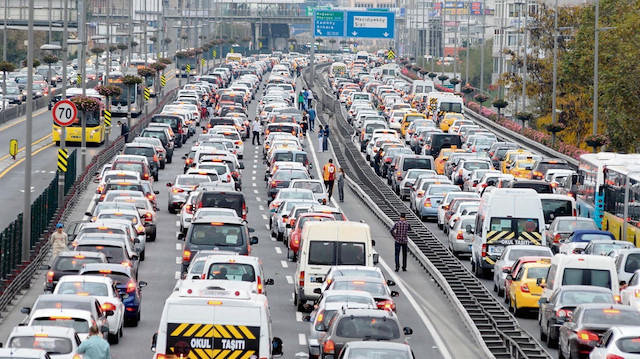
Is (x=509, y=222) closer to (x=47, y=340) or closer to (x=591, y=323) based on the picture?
(x=591, y=323)

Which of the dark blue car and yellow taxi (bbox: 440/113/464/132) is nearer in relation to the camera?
the dark blue car

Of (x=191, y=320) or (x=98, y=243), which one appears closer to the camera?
(x=191, y=320)

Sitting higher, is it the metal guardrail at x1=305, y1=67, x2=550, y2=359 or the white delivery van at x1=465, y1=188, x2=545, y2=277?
the white delivery van at x1=465, y1=188, x2=545, y2=277

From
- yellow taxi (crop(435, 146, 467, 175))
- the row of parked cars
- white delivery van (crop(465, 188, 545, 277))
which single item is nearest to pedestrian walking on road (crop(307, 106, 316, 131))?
the row of parked cars

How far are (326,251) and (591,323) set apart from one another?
8.25 metres

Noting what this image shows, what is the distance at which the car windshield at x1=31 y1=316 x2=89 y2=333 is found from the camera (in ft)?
80.6

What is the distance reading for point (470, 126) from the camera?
80875 millimetres

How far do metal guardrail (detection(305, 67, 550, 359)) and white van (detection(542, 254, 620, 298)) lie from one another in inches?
51.7

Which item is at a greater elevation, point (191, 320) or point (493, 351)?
point (191, 320)

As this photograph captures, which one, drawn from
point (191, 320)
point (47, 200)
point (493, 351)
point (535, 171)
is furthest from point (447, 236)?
point (191, 320)

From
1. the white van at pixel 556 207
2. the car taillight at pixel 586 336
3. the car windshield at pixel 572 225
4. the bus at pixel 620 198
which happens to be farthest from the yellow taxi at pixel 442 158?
the car taillight at pixel 586 336

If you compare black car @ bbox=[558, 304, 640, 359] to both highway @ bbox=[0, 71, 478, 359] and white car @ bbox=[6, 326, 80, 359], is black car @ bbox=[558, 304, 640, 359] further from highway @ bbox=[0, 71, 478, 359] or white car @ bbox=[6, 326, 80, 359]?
white car @ bbox=[6, 326, 80, 359]

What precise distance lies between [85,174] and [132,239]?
21.2 metres

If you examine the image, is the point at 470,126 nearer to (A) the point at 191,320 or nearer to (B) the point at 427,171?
(B) the point at 427,171
